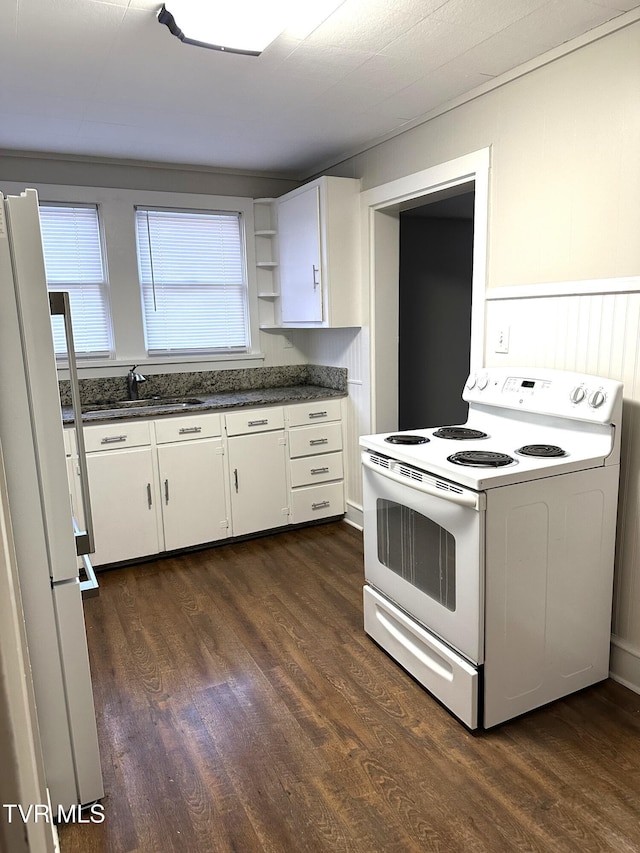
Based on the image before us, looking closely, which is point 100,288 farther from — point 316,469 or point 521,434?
point 521,434

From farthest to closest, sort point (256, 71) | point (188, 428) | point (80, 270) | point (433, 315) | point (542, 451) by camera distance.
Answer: point (433, 315) < point (80, 270) < point (188, 428) < point (256, 71) < point (542, 451)

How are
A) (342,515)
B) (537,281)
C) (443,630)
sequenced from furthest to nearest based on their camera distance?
(342,515) < (537,281) < (443,630)

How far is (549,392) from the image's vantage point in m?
2.28

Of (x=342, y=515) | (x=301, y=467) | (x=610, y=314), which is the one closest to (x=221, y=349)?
(x=301, y=467)

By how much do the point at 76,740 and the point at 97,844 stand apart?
271 millimetres

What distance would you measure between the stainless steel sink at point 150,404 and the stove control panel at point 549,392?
71.5 inches

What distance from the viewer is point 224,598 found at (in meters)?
3.03

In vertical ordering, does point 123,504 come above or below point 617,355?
below

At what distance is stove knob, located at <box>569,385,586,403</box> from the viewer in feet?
6.96

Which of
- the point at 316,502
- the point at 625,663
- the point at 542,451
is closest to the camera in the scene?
the point at 542,451

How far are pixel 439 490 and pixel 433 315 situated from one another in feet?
10.7

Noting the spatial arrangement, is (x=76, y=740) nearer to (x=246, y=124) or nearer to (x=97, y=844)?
(x=97, y=844)

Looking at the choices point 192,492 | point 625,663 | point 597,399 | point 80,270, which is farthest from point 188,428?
point 625,663

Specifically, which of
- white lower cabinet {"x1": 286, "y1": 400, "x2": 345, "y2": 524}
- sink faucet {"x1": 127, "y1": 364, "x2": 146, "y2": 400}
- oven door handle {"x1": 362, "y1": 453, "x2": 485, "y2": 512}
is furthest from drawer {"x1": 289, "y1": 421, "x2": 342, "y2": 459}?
oven door handle {"x1": 362, "y1": 453, "x2": 485, "y2": 512}
